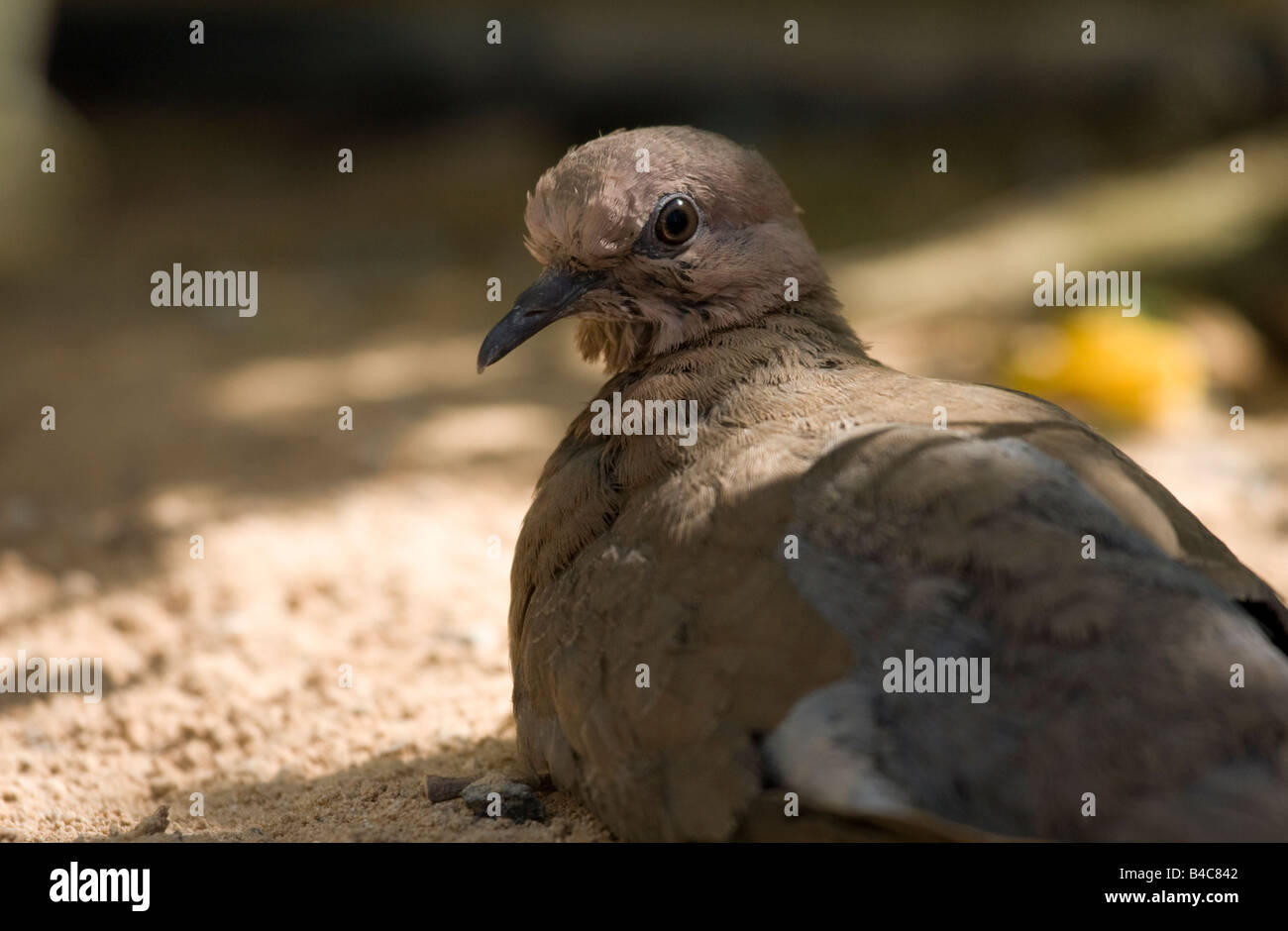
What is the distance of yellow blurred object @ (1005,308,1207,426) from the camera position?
237 inches

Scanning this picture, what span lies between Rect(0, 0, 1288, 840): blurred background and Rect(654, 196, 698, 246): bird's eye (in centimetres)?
145

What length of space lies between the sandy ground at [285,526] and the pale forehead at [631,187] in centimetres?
142

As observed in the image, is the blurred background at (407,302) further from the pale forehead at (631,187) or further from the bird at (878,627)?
the pale forehead at (631,187)

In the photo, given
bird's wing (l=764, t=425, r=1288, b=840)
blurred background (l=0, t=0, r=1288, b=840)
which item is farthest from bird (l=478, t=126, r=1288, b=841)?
blurred background (l=0, t=0, r=1288, b=840)

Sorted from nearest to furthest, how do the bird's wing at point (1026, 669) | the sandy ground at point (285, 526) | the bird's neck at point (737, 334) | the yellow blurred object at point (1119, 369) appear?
the bird's wing at point (1026, 669) < the bird's neck at point (737, 334) < the sandy ground at point (285, 526) < the yellow blurred object at point (1119, 369)

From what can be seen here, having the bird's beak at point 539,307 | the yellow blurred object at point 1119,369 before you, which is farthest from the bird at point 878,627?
the yellow blurred object at point 1119,369

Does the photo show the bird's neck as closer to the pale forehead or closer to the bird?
the bird

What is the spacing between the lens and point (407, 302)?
8234 mm

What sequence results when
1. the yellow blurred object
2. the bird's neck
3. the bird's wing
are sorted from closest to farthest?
the bird's wing, the bird's neck, the yellow blurred object

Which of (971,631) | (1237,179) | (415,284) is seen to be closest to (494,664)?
(971,631)

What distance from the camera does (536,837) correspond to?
9.20 feet

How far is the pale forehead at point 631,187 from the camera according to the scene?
3289mm

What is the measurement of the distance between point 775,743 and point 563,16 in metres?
9.34
